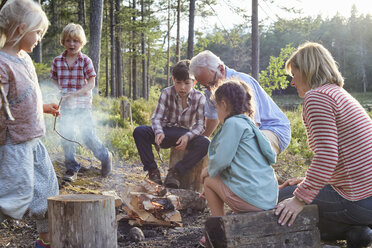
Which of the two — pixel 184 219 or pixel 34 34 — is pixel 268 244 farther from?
pixel 34 34

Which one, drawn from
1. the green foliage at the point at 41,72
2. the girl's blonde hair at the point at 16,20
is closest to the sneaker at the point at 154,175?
the girl's blonde hair at the point at 16,20

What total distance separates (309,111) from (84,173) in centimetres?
373

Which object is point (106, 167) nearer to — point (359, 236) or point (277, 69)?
point (359, 236)

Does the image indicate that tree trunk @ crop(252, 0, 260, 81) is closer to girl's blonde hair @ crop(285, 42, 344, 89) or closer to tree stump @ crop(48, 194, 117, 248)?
girl's blonde hair @ crop(285, 42, 344, 89)

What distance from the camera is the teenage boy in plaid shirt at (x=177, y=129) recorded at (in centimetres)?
456

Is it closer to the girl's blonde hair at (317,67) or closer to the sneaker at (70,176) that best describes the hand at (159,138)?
the sneaker at (70,176)

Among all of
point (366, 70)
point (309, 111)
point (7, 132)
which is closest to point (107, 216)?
point (7, 132)

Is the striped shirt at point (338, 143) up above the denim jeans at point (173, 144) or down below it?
above

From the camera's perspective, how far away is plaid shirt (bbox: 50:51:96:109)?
4.61 m

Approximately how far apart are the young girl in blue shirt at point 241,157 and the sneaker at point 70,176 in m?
2.70

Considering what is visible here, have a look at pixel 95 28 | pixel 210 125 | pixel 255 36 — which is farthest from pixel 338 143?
pixel 255 36

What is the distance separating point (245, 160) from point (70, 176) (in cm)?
296

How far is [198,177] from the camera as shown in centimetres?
477

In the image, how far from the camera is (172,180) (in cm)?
454
